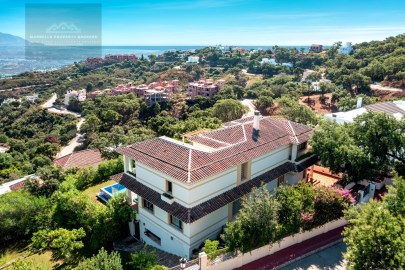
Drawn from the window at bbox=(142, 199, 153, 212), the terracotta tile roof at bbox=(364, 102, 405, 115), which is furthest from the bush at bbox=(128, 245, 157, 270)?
the terracotta tile roof at bbox=(364, 102, 405, 115)

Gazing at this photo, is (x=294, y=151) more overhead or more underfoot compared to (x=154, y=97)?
more overhead

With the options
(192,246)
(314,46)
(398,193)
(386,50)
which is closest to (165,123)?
(192,246)

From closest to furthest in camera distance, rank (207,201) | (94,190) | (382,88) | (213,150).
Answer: (207,201) < (213,150) < (94,190) < (382,88)

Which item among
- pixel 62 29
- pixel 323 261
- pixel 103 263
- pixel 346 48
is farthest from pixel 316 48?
pixel 103 263

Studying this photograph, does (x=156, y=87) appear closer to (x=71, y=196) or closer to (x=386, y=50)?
(x=386, y=50)

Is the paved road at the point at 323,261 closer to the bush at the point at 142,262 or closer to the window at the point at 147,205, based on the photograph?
the bush at the point at 142,262

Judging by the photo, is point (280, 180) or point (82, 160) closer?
point (280, 180)

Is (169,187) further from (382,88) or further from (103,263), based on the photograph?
(382,88)
